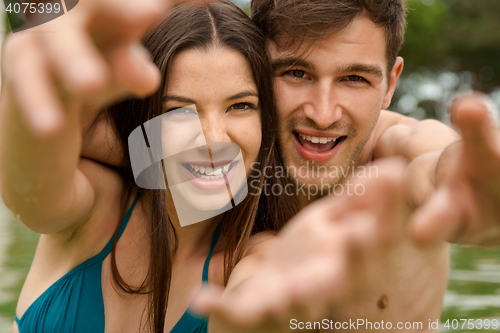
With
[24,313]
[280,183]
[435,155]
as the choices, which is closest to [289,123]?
[280,183]

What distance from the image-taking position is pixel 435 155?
157cm

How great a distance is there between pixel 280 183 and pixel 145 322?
2.82ft

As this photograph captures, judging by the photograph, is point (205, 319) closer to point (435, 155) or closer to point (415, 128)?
point (435, 155)

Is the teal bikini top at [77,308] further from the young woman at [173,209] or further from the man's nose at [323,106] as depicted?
the man's nose at [323,106]

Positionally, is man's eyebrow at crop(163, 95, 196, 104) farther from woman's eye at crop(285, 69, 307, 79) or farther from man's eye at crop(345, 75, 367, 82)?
man's eye at crop(345, 75, 367, 82)

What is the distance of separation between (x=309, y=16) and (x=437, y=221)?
172 centimetres

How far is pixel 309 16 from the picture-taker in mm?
2295

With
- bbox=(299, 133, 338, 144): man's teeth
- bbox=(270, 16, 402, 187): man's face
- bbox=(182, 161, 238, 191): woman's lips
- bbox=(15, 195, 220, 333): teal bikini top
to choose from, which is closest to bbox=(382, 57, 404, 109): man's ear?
bbox=(270, 16, 402, 187): man's face

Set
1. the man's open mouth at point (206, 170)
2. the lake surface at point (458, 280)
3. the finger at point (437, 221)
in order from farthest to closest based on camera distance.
Result: 1. the lake surface at point (458, 280)
2. the man's open mouth at point (206, 170)
3. the finger at point (437, 221)

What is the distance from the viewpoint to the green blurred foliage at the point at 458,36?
22062mm

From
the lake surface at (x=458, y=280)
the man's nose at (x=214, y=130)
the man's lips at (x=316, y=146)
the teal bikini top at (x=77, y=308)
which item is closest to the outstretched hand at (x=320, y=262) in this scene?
the man's nose at (x=214, y=130)

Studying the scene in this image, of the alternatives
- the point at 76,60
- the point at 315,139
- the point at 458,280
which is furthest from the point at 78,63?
the point at 458,280

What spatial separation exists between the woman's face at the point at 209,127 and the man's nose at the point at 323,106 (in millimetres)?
418

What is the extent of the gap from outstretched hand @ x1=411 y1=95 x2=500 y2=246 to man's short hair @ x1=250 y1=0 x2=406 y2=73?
1.51m
